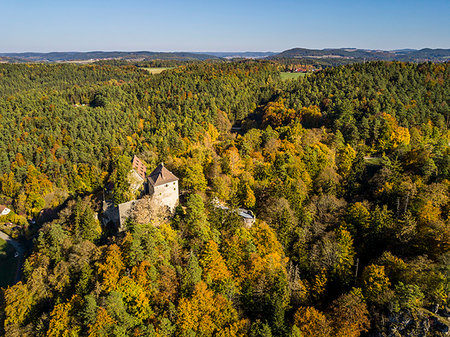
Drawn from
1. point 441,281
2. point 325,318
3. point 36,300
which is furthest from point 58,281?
point 441,281

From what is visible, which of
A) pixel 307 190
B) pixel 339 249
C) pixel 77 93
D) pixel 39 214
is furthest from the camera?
pixel 77 93

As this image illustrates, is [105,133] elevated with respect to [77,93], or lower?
lower

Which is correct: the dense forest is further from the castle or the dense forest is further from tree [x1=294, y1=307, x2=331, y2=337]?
the castle

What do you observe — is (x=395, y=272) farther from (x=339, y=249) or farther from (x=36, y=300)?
(x=36, y=300)

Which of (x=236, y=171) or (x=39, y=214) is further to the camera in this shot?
(x=39, y=214)

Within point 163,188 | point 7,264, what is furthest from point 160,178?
point 7,264

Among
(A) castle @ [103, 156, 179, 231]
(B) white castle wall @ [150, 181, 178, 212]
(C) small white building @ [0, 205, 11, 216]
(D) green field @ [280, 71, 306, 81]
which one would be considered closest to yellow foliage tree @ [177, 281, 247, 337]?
(A) castle @ [103, 156, 179, 231]

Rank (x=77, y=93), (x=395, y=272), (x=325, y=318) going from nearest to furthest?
(x=325, y=318)
(x=395, y=272)
(x=77, y=93)
